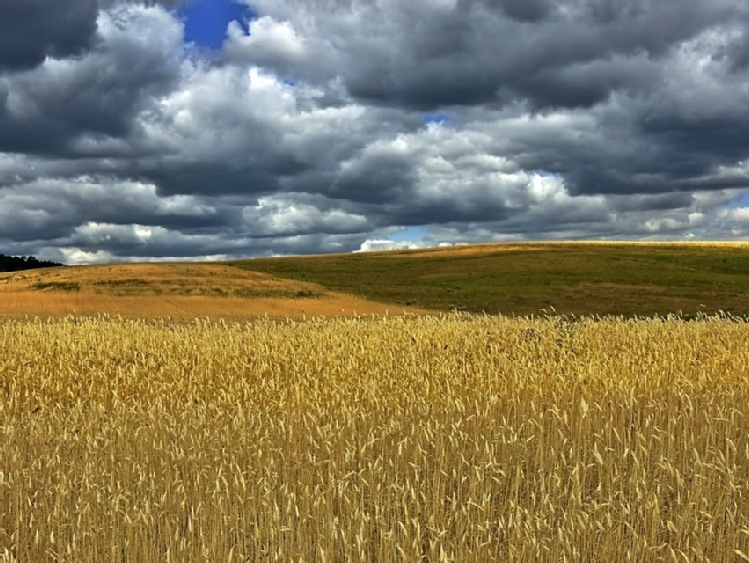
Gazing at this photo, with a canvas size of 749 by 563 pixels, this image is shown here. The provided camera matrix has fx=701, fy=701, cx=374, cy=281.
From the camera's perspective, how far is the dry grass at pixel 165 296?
3030 cm

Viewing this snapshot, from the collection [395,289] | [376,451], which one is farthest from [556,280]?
[376,451]

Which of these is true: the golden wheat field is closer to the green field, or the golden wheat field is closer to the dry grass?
the green field

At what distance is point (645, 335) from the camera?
14531mm

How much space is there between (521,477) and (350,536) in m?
1.89

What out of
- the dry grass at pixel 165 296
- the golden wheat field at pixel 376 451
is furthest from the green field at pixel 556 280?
the golden wheat field at pixel 376 451

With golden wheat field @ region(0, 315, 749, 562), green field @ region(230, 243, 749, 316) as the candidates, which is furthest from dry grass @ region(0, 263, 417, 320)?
golden wheat field @ region(0, 315, 749, 562)

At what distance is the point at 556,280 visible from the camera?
53.1 m

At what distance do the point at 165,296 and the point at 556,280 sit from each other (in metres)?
30.5

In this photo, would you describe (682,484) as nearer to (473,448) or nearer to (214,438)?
(473,448)

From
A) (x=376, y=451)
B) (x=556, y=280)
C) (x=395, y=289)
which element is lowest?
(x=556, y=280)

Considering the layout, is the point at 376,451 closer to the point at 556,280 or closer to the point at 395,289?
the point at 395,289

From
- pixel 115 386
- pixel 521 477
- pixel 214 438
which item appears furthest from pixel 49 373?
pixel 521 477

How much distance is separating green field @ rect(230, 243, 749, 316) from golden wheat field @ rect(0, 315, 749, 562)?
13258 millimetres

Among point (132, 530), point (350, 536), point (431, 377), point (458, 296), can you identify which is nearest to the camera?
point (350, 536)
